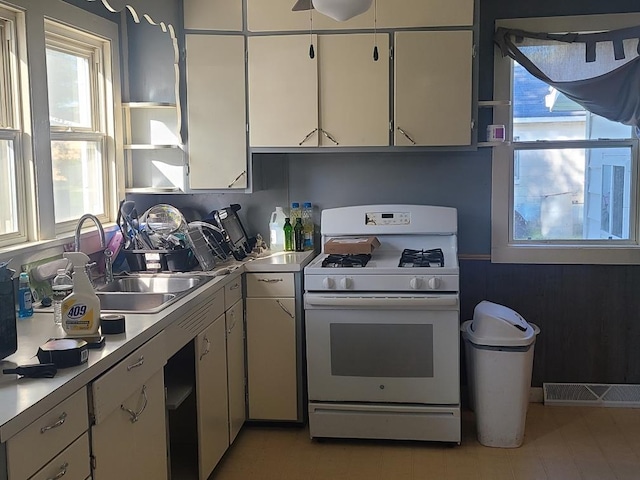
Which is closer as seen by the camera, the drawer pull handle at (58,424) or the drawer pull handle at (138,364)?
the drawer pull handle at (58,424)

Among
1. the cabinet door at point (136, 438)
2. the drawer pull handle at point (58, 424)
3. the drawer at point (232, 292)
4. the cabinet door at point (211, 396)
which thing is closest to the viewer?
the drawer pull handle at point (58, 424)

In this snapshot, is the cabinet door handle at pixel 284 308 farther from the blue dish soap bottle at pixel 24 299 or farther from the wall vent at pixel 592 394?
the wall vent at pixel 592 394

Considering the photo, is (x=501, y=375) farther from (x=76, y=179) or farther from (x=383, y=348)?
(x=76, y=179)

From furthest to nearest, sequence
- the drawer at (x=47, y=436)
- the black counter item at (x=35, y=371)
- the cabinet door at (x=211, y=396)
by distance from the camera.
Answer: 1. the cabinet door at (x=211, y=396)
2. the black counter item at (x=35, y=371)
3. the drawer at (x=47, y=436)

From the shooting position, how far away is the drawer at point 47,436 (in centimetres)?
164

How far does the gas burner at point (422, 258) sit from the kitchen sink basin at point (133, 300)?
3.95 ft

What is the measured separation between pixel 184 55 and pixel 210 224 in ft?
2.89

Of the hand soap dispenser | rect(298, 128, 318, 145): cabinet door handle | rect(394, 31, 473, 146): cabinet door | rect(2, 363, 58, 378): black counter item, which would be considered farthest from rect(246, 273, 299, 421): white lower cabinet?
rect(2, 363, 58, 378): black counter item

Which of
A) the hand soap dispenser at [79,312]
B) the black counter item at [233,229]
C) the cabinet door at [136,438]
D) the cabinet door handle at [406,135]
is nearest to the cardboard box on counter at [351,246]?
the black counter item at [233,229]

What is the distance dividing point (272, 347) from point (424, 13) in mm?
1858

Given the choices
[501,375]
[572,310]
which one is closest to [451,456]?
[501,375]

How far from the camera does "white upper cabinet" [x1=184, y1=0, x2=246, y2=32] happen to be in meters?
3.69

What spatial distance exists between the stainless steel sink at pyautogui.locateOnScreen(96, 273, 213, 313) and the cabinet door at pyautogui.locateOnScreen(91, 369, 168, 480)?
0.52 m

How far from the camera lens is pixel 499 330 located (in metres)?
3.51
